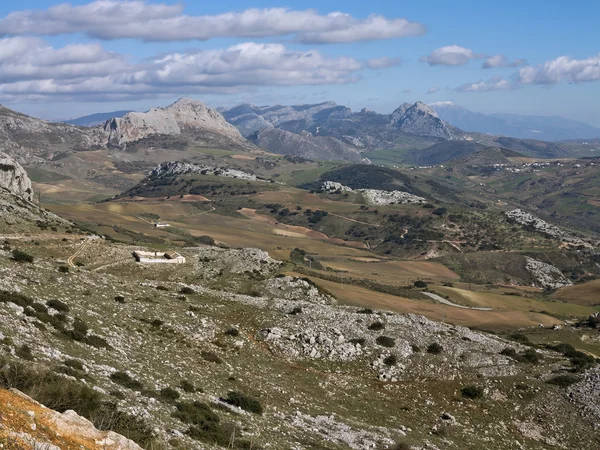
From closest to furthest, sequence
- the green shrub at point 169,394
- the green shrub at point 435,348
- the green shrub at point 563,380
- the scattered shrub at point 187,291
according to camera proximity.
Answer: the green shrub at point 169,394, the green shrub at point 563,380, the green shrub at point 435,348, the scattered shrub at point 187,291

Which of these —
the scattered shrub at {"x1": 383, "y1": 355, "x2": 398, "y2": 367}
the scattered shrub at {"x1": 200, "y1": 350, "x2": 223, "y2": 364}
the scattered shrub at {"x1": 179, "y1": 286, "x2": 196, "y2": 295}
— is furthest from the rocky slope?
the scattered shrub at {"x1": 179, "y1": 286, "x2": 196, "y2": 295}

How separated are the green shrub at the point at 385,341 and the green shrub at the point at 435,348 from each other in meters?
3.68

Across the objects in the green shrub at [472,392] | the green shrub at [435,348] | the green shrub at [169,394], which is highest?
the green shrub at [169,394]

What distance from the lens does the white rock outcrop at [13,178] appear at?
441 feet

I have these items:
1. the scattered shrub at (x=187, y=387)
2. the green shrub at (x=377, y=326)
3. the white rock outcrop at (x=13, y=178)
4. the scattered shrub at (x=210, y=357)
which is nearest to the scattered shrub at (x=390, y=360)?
the green shrub at (x=377, y=326)

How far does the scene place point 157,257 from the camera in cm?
9894

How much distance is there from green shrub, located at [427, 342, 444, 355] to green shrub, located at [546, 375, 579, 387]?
1051 cm

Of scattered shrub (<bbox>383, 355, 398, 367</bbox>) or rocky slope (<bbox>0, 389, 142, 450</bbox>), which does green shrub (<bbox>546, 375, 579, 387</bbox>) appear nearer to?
scattered shrub (<bbox>383, 355, 398, 367</bbox>)

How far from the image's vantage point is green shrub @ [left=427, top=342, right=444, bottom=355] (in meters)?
59.9

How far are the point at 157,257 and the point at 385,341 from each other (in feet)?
167

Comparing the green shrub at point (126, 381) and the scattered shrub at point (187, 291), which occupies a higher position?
the green shrub at point (126, 381)

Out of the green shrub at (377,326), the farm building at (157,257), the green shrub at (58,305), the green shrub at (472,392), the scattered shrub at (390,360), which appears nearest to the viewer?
the green shrub at (58,305)

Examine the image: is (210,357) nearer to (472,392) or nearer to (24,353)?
(24,353)

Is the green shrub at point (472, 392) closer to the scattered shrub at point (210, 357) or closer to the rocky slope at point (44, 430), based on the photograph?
the scattered shrub at point (210, 357)
